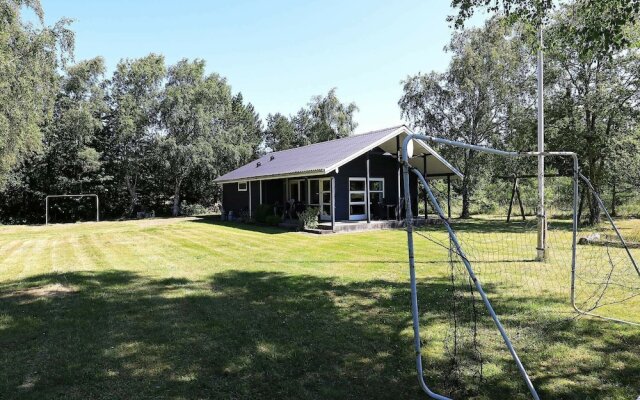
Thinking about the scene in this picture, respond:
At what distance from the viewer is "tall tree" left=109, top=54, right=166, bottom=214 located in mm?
28172

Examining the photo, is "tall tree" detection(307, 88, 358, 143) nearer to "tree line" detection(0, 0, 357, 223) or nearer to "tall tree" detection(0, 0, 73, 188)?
"tree line" detection(0, 0, 357, 223)

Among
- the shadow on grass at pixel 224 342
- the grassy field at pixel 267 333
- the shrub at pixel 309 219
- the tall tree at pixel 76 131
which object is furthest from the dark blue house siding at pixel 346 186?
the tall tree at pixel 76 131

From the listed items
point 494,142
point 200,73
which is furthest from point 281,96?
point 494,142

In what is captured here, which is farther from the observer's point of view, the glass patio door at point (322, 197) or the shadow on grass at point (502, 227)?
the glass patio door at point (322, 197)

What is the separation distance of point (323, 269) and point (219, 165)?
24466 millimetres

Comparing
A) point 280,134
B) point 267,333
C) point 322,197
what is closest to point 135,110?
point 322,197

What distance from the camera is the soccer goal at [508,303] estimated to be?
3436 mm

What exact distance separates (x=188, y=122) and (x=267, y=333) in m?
26.6

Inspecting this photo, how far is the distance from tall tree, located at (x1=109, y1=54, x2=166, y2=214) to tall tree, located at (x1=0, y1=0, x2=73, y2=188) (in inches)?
495

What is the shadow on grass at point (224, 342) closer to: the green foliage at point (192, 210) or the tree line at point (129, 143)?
the tree line at point (129, 143)

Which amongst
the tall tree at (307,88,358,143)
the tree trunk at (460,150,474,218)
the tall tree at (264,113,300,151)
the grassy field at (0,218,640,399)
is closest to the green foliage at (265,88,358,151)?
the tall tree at (307,88,358,143)

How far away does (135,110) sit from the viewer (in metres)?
28.1

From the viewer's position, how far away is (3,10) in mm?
11344

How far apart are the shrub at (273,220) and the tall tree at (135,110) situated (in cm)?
1453
